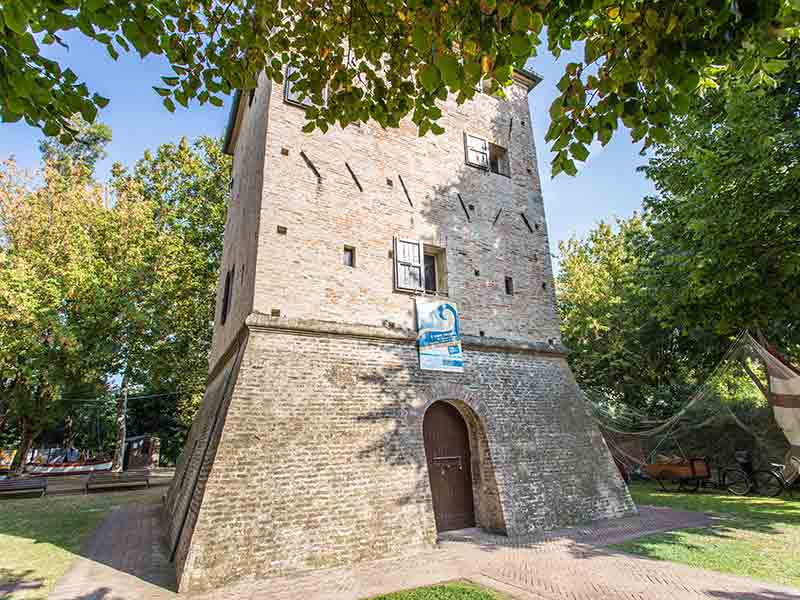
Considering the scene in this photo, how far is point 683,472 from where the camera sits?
13914 millimetres

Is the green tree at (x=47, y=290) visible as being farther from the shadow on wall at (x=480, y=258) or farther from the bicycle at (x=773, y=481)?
the bicycle at (x=773, y=481)

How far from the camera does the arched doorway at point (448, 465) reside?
29.8ft

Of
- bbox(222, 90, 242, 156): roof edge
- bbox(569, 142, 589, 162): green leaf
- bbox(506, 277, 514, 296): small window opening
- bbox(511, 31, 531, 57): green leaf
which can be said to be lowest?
bbox(569, 142, 589, 162): green leaf

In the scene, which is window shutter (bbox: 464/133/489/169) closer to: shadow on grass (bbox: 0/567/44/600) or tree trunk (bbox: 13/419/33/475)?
shadow on grass (bbox: 0/567/44/600)

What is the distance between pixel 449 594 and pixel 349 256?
643 centimetres

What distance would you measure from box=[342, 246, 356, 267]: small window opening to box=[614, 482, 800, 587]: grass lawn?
7.29 metres

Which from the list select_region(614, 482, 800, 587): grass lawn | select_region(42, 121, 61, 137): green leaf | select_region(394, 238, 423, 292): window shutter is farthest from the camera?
select_region(394, 238, 423, 292): window shutter

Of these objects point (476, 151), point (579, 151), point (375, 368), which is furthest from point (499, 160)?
point (579, 151)

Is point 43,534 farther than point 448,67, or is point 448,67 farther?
A: point 43,534

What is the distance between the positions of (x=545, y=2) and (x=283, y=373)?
21.6ft

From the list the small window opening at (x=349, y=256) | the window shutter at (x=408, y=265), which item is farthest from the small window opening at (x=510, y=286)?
the small window opening at (x=349, y=256)

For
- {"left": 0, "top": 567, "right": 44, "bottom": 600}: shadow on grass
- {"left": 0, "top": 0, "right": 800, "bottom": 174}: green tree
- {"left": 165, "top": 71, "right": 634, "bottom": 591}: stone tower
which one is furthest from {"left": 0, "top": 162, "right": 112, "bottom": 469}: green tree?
{"left": 0, "top": 0, "right": 800, "bottom": 174}: green tree

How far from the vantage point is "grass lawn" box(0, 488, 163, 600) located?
619cm

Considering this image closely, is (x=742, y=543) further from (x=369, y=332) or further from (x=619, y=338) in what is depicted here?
(x=619, y=338)
